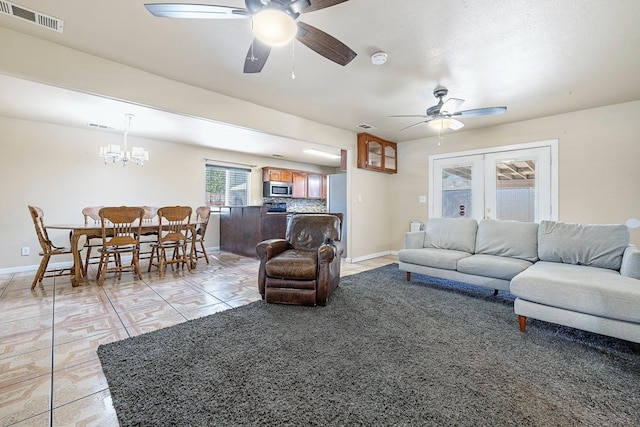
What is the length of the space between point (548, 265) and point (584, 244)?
0.45 metres

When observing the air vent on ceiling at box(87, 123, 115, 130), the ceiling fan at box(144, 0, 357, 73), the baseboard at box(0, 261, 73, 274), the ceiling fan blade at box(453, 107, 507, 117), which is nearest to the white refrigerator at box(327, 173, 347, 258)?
the ceiling fan blade at box(453, 107, 507, 117)

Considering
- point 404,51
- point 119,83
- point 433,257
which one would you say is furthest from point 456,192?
point 119,83

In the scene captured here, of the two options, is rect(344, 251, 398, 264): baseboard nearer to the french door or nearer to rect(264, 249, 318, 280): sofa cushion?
the french door

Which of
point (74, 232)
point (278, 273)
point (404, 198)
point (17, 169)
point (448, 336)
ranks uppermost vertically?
point (17, 169)

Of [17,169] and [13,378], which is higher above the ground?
[17,169]

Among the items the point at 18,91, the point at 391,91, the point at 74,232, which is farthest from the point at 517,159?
the point at 18,91

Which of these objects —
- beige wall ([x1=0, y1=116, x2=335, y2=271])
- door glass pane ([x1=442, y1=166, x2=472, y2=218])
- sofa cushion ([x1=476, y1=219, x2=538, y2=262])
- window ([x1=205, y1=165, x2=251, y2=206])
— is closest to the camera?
sofa cushion ([x1=476, y1=219, x2=538, y2=262])

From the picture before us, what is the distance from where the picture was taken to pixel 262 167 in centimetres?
710

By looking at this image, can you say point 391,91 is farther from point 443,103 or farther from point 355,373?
point 355,373

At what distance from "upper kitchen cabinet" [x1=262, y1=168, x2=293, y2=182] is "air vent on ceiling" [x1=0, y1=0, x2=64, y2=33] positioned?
489 centimetres

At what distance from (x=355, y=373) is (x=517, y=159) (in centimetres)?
456

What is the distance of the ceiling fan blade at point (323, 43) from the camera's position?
5.69ft

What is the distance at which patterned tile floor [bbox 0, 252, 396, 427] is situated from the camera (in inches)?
53.1

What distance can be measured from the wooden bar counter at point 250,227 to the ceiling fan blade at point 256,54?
3.24 meters
